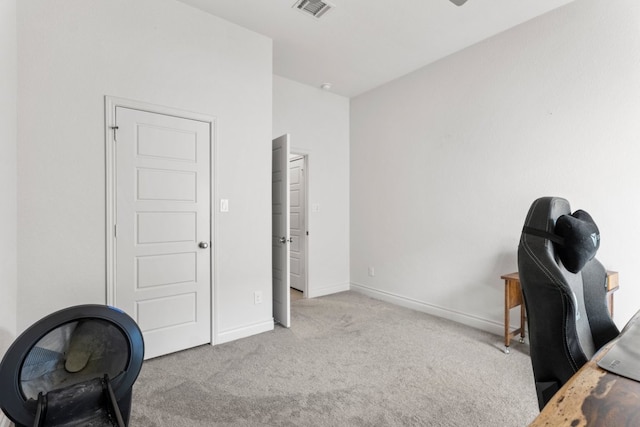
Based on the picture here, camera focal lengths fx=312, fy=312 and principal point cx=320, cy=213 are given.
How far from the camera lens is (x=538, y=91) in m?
2.80

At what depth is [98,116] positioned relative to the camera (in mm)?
2291

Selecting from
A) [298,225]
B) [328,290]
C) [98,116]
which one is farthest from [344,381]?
A: [298,225]

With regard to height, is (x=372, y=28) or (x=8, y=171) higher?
(x=372, y=28)

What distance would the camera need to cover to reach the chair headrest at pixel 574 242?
98 centimetres

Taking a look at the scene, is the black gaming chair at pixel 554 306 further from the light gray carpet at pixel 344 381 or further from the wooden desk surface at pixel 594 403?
the light gray carpet at pixel 344 381

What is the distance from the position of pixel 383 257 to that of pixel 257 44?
2940 mm

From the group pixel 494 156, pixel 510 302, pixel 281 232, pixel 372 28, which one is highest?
pixel 372 28

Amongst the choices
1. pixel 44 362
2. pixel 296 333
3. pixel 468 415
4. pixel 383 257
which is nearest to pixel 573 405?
pixel 468 415

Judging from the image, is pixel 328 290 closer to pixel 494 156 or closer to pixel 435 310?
pixel 435 310

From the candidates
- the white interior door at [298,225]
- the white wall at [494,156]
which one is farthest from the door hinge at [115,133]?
the white wall at [494,156]

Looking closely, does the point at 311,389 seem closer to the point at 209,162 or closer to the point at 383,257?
the point at 209,162

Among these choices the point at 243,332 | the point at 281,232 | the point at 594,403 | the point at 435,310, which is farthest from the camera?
the point at 435,310

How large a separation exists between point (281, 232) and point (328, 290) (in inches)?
62.2

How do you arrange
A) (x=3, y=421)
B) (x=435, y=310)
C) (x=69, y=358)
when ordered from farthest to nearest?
(x=435, y=310)
(x=3, y=421)
(x=69, y=358)
